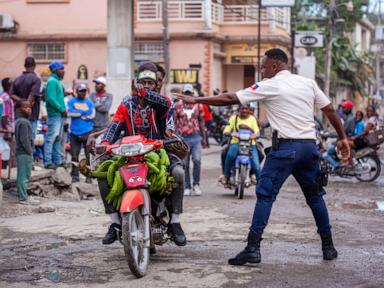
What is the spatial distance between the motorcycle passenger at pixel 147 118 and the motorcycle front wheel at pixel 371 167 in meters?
9.92

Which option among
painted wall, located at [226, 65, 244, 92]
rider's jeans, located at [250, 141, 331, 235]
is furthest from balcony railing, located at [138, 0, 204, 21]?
rider's jeans, located at [250, 141, 331, 235]

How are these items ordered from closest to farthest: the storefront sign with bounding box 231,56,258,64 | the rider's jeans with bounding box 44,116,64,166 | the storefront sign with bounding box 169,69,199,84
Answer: the rider's jeans with bounding box 44,116,64,166 → the storefront sign with bounding box 169,69,199,84 → the storefront sign with bounding box 231,56,258,64

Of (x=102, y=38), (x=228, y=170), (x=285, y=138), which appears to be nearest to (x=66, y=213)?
(x=228, y=170)

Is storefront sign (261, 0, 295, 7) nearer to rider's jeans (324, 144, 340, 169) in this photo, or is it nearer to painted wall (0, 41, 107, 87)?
rider's jeans (324, 144, 340, 169)

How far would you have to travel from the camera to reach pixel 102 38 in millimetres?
36125

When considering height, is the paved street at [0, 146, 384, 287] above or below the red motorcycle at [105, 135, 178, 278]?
below

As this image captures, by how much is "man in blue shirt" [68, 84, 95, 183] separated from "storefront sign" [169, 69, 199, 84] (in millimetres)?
19756

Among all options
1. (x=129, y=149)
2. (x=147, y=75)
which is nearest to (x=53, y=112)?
(x=147, y=75)

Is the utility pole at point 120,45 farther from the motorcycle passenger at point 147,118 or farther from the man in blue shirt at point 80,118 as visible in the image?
the motorcycle passenger at point 147,118

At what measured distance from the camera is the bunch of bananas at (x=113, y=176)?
22.2 feet

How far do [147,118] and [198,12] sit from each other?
98.2ft

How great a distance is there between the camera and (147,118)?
7383 mm

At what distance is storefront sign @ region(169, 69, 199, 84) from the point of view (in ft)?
111

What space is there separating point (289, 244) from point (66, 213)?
3712 mm
